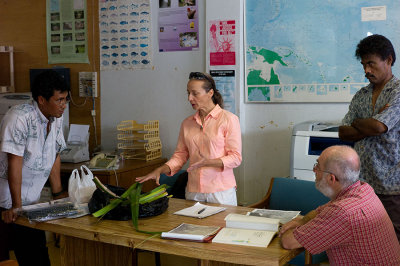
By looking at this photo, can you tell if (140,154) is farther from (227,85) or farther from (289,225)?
(289,225)

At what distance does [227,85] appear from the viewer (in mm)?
3801

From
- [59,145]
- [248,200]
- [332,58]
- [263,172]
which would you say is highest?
[332,58]

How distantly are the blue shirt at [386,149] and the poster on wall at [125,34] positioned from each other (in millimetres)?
2408

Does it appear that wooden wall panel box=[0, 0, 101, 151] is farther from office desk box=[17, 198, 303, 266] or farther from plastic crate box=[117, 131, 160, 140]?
office desk box=[17, 198, 303, 266]

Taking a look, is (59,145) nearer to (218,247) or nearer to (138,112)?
(218,247)

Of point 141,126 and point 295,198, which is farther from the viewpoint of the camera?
point 141,126

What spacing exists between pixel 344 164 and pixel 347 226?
0.25m

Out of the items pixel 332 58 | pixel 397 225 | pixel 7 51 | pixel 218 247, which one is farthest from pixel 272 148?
pixel 7 51

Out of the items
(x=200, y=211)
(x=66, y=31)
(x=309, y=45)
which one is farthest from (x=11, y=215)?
(x=66, y=31)

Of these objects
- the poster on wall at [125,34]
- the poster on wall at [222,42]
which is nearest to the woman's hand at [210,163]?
the poster on wall at [222,42]

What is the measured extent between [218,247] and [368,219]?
599 millimetres

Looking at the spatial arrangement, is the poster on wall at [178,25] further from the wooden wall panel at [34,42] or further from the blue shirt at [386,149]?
the blue shirt at [386,149]

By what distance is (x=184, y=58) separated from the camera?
13.4ft

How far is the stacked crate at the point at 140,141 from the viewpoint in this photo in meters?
4.09
